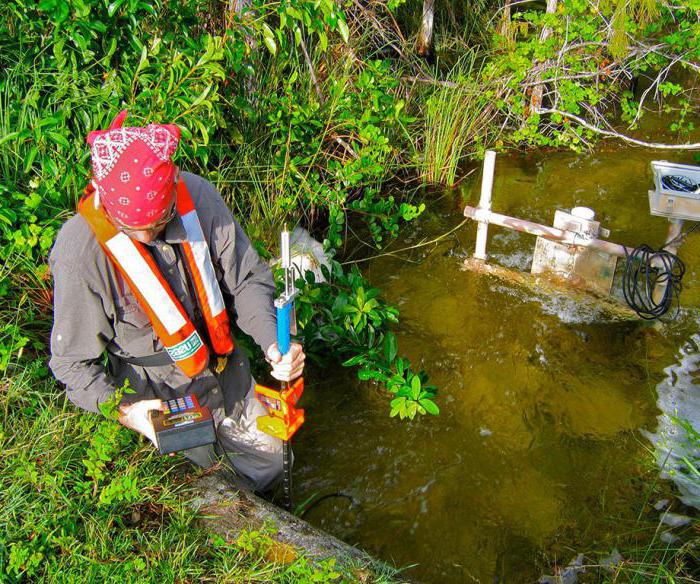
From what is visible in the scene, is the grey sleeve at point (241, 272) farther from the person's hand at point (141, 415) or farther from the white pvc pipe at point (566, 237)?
the white pvc pipe at point (566, 237)

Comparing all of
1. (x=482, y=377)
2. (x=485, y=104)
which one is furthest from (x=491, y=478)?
(x=485, y=104)

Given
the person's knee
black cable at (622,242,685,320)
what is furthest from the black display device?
black cable at (622,242,685,320)

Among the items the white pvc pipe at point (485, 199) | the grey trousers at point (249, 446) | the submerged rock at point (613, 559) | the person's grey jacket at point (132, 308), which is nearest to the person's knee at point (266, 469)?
the grey trousers at point (249, 446)

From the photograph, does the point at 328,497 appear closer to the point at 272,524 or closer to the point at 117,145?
the point at 272,524

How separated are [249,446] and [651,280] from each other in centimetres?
322

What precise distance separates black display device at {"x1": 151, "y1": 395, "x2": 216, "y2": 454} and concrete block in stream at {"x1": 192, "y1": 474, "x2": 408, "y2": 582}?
225 millimetres

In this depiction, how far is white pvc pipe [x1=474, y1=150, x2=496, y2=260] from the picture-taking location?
482 cm

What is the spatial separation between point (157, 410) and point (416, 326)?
261 centimetres

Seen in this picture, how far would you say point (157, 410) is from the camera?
2455 millimetres

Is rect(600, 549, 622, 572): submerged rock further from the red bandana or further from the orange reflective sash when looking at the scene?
the red bandana

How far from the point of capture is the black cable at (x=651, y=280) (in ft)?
14.4

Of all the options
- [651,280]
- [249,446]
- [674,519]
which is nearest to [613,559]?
[674,519]

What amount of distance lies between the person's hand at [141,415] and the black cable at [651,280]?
341cm

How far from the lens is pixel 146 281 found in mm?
2381
